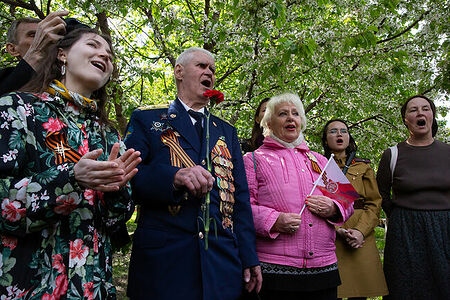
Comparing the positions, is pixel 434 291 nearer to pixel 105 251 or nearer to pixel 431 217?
pixel 431 217

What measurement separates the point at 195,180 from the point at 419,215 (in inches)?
97.3

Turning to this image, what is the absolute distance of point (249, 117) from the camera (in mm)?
7422

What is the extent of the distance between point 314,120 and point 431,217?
5.45 m

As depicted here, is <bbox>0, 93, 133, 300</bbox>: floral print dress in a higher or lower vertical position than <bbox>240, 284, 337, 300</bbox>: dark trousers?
higher

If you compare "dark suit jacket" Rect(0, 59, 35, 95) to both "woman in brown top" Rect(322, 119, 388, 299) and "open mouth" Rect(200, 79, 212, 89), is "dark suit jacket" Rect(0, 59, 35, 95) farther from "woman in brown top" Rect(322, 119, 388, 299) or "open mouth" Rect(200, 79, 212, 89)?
"woman in brown top" Rect(322, 119, 388, 299)

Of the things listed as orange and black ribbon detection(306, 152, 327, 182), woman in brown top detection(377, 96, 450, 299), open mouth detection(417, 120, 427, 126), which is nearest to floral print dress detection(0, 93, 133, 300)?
orange and black ribbon detection(306, 152, 327, 182)

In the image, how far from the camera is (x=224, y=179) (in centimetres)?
231

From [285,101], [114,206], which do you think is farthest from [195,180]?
[285,101]

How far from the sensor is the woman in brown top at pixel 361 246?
319 cm

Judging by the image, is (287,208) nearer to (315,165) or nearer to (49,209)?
(315,165)

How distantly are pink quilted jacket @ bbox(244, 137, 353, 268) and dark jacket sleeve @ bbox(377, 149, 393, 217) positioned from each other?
1059 millimetres

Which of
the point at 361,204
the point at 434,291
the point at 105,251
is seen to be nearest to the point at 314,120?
the point at 361,204

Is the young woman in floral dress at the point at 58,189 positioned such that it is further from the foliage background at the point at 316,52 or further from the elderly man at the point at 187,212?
the foliage background at the point at 316,52

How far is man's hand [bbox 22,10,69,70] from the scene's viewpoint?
1.85 meters
